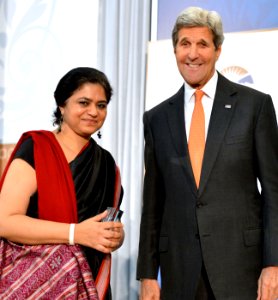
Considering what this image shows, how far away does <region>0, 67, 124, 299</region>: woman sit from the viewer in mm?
1871

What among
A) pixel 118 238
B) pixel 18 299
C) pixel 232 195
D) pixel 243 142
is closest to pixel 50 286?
pixel 18 299

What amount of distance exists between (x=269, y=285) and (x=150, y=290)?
46 cm

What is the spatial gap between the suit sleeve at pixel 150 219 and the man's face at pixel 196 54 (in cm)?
29

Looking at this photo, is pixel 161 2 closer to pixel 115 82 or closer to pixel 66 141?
pixel 115 82

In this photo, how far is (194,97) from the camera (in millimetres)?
2047

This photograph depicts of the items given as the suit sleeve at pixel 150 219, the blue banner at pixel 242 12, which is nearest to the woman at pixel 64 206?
the suit sleeve at pixel 150 219

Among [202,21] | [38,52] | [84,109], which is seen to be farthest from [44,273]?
[38,52]

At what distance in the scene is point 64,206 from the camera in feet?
6.35

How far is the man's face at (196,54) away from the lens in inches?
78.4

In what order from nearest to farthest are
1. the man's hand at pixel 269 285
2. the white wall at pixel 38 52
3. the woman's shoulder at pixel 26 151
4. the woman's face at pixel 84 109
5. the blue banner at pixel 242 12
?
the man's hand at pixel 269 285
the woman's shoulder at pixel 26 151
the woman's face at pixel 84 109
the blue banner at pixel 242 12
the white wall at pixel 38 52

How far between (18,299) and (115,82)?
1.74 m

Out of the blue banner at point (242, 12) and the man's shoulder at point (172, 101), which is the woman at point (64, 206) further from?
the blue banner at point (242, 12)

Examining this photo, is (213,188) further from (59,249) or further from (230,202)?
(59,249)

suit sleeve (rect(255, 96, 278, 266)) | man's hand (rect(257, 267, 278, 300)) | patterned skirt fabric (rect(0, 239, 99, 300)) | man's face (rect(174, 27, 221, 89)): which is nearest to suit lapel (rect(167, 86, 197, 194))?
man's face (rect(174, 27, 221, 89))
